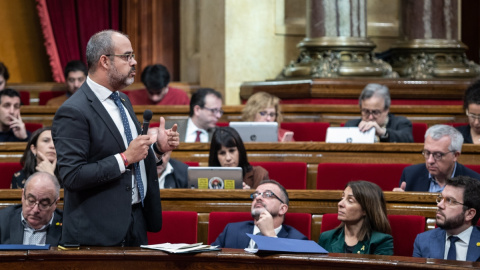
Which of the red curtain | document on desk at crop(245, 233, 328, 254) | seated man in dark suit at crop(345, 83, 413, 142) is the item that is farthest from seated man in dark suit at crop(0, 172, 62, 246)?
the red curtain

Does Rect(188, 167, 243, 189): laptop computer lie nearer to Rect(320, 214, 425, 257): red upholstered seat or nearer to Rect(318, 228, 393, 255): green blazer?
Rect(318, 228, 393, 255): green blazer

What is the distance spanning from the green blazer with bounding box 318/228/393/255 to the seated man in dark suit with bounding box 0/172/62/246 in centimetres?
103

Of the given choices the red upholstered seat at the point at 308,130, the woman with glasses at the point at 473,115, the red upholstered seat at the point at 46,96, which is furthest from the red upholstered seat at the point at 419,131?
the red upholstered seat at the point at 46,96

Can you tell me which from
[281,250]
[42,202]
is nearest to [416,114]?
[42,202]

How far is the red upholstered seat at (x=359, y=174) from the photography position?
13.0 ft

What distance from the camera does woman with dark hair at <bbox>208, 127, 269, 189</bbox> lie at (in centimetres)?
401

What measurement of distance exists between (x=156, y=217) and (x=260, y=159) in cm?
183

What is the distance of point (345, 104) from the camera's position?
19.3ft

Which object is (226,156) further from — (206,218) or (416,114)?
(416,114)

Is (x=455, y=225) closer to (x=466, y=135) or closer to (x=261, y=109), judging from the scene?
(x=466, y=135)

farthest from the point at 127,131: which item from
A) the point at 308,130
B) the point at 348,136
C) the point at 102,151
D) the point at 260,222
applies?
the point at 308,130

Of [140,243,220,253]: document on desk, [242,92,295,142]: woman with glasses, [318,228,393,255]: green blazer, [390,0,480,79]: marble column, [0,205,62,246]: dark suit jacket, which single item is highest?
[390,0,480,79]: marble column

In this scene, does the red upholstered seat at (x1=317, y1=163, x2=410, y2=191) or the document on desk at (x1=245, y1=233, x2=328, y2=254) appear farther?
the red upholstered seat at (x1=317, y1=163, x2=410, y2=191)

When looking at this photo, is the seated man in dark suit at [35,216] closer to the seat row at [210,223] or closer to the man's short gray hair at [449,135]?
the seat row at [210,223]
